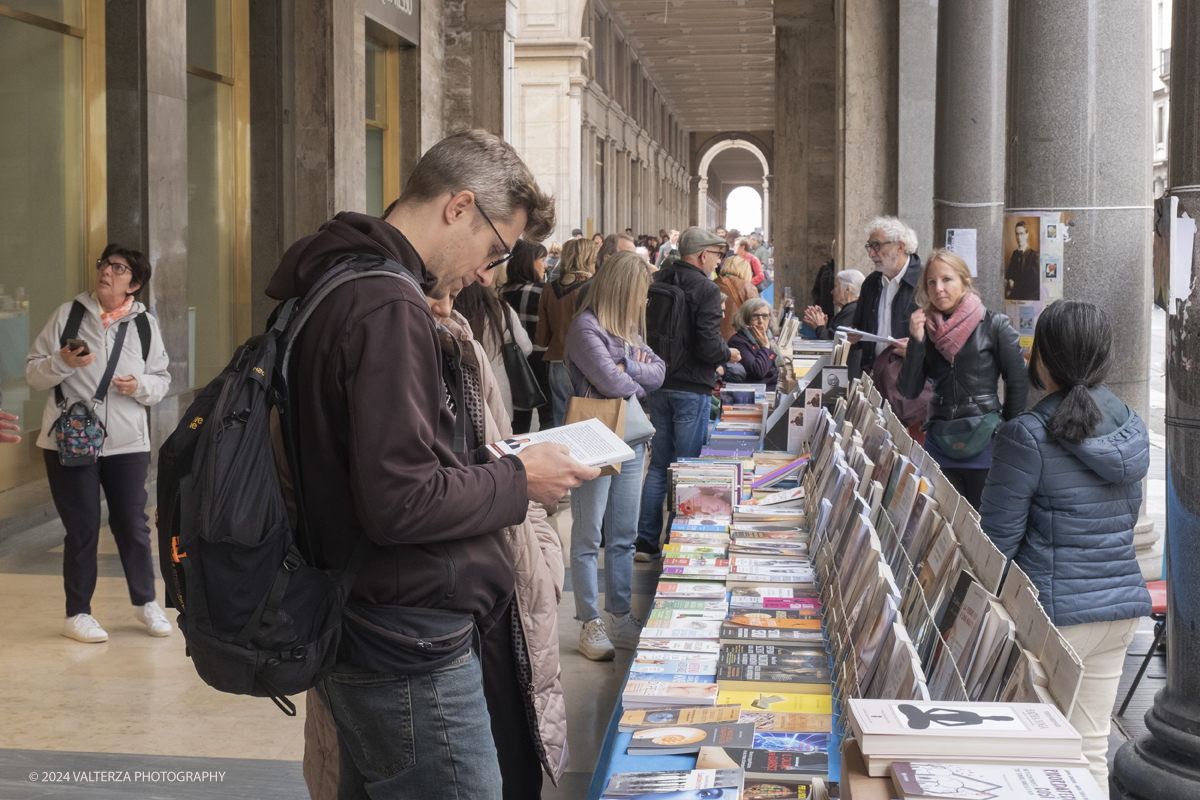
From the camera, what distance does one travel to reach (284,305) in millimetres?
2135

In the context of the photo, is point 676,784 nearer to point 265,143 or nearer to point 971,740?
point 971,740

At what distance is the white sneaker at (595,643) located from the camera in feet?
17.3

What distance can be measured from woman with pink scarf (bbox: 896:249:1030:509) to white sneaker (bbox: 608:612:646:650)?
5.09 feet

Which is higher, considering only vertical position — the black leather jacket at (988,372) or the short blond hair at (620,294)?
the short blond hair at (620,294)

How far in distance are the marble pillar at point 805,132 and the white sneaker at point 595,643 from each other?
12.1 meters

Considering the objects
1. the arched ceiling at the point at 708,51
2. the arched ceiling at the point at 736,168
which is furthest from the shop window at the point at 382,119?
the arched ceiling at the point at 736,168

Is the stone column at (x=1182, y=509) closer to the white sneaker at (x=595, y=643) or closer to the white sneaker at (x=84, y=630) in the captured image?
the white sneaker at (x=595, y=643)

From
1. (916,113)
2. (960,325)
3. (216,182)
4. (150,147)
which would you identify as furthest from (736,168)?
(960,325)

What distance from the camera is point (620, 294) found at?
5539 millimetres

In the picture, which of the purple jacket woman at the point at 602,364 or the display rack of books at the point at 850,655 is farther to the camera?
the purple jacket woman at the point at 602,364

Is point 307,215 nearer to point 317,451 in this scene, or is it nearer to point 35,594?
point 35,594

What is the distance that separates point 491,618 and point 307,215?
8.90 m

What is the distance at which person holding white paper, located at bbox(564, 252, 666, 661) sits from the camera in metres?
5.43

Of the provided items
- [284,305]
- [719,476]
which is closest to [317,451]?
[284,305]
